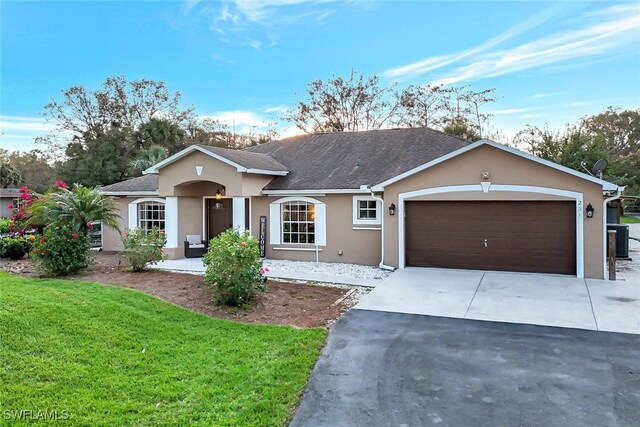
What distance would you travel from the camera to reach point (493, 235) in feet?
39.5

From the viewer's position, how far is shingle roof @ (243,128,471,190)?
14828mm

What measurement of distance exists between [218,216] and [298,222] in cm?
358

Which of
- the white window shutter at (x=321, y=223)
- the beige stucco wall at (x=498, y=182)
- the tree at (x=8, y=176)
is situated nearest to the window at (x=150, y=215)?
the white window shutter at (x=321, y=223)

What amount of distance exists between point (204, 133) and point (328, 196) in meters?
27.5

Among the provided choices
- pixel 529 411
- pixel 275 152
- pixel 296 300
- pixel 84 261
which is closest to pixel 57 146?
pixel 275 152

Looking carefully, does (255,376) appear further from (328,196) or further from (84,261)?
(328,196)

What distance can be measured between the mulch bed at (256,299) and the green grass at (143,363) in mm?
563

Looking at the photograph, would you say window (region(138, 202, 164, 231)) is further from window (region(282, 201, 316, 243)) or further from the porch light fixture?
the porch light fixture

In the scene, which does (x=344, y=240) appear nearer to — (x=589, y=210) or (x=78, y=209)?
(x=589, y=210)

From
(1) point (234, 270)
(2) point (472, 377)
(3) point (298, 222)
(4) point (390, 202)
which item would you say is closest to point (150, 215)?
(3) point (298, 222)

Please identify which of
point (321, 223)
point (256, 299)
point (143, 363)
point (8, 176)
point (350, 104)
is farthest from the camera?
point (8, 176)

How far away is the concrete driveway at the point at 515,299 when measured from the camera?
7.61 meters

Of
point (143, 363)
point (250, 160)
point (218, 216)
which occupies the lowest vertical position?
point (143, 363)

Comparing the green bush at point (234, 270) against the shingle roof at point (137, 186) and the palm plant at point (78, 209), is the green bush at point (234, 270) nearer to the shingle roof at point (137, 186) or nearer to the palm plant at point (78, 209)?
the palm plant at point (78, 209)
